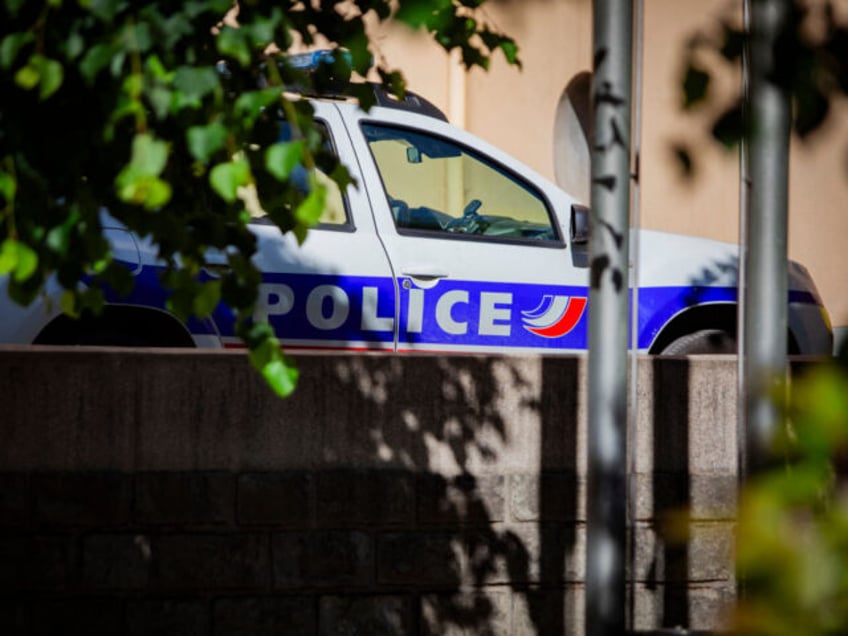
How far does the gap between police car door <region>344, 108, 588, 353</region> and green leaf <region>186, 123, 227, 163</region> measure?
3.17 m

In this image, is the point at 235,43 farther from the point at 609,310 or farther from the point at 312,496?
the point at 312,496

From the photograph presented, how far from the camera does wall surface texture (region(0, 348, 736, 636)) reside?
13.5ft

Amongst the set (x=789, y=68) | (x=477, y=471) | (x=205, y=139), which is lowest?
(x=477, y=471)

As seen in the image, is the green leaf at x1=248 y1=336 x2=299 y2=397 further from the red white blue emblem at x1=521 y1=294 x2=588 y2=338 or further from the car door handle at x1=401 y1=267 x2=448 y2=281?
the red white blue emblem at x1=521 y1=294 x2=588 y2=338

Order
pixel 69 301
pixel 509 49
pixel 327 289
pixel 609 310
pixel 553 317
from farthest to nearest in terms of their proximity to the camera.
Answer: pixel 553 317 → pixel 327 289 → pixel 509 49 → pixel 609 310 → pixel 69 301

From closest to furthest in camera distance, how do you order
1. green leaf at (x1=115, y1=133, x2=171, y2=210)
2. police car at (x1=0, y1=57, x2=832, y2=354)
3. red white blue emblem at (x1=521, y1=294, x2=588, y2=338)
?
1. green leaf at (x1=115, y1=133, x2=171, y2=210)
2. police car at (x1=0, y1=57, x2=832, y2=354)
3. red white blue emblem at (x1=521, y1=294, x2=588, y2=338)

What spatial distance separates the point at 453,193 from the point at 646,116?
5.95 m

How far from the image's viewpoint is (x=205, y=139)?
2.39 m

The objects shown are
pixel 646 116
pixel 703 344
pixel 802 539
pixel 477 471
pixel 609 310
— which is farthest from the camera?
pixel 646 116

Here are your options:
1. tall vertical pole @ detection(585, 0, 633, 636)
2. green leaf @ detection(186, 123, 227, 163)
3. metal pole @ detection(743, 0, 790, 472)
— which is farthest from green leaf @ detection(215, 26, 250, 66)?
metal pole @ detection(743, 0, 790, 472)

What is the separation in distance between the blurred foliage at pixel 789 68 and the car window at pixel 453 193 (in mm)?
4247

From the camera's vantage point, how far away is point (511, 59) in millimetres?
3613

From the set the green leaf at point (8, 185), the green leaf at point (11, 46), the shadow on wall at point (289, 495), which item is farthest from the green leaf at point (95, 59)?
the shadow on wall at point (289, 495)

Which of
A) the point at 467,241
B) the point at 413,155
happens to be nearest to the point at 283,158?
the point at 467,241
